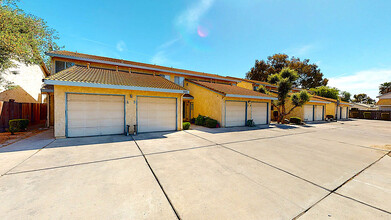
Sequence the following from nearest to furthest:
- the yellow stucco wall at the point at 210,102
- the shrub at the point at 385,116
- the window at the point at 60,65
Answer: the window at the point at 60,65
the yellow stucco wall at the point at 210,102
the shrub at the point at 385,116

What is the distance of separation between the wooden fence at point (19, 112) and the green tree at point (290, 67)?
38.7 metres

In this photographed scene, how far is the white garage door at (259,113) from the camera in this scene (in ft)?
46.8

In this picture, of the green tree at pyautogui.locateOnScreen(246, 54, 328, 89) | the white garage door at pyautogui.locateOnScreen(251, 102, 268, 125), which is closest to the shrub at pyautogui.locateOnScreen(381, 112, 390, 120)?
the green tree at pyautogui.locateOnScreen(246, 54, 328, 89)

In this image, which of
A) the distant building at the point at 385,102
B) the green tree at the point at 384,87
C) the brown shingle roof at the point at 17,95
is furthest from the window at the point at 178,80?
the green tree at the point at 384,87

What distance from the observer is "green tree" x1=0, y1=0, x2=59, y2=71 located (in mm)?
7511

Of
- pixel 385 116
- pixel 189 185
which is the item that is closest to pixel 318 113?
pixel 385 116

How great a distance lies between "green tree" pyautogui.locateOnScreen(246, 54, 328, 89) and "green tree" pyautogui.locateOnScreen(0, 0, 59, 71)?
Answer: 3715cm

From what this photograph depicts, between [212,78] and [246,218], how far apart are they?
1730 cm

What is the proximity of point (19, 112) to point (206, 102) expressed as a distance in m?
14.0

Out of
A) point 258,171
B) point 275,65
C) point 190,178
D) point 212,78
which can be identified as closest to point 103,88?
point 190,178

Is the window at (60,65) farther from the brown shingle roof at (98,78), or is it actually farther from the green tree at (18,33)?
the brown shingle roof at (98,78)

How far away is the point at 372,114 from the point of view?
1061 inches

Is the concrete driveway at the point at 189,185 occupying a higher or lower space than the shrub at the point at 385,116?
lower

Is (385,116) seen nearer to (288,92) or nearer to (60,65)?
(288,92)
